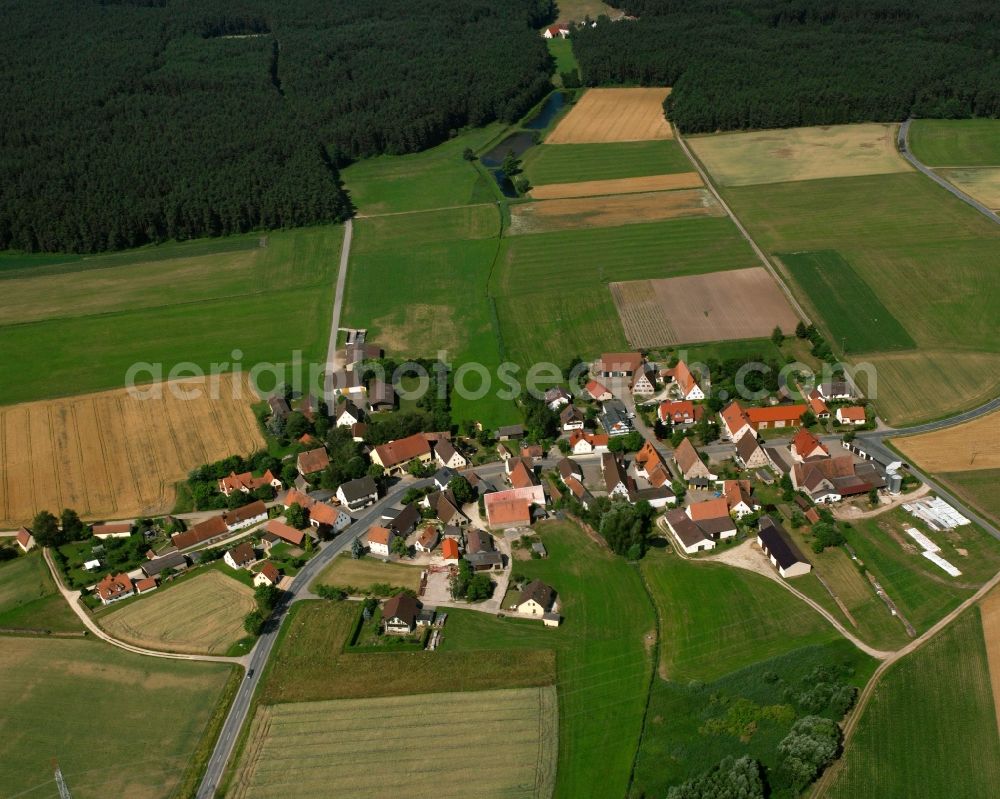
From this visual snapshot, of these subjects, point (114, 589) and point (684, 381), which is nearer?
point (114, 589)

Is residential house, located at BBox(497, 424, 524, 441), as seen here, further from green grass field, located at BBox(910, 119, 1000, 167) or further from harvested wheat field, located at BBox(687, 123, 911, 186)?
green grass field, located at BBox(910, 119, 1000, 167)

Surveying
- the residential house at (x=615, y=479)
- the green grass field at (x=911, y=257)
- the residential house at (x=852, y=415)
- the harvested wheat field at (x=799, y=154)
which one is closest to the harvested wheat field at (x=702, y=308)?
the green grass field at (x=911, y=257)

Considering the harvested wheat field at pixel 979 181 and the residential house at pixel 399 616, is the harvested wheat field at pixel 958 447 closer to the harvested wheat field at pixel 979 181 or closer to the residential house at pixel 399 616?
the residential house at pixel 399 616

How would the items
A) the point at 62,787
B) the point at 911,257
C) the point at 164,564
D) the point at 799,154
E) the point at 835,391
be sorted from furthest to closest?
the point at 799,154 < the point at 911,257 < the point at 835,391 < the point at 164,564 < the point at 62,787

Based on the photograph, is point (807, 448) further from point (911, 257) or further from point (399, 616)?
point (911, 257)

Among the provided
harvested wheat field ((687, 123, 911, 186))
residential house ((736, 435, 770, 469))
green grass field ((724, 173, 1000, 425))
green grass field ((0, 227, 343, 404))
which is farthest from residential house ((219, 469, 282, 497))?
harvested wheat field ((687, 123, 911, 186))

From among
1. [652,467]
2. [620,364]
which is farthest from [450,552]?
[620,364]
